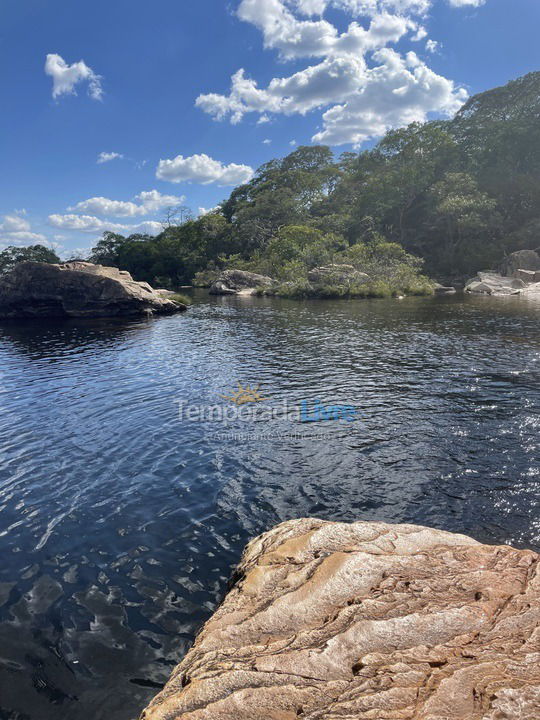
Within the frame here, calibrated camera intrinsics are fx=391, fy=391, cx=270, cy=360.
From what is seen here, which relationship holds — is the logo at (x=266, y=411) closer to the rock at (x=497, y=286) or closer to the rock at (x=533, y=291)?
the rock at (x=533, y=291)

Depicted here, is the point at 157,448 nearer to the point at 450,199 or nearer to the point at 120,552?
the point at 120,552

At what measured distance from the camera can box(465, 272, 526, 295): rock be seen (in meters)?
53.3

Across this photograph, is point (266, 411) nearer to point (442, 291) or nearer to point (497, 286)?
point (442, 291)

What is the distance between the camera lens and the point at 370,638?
3.74 metres

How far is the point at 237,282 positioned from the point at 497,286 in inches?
1625

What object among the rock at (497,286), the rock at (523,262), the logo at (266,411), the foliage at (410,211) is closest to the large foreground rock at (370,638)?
the logo at (266,411)

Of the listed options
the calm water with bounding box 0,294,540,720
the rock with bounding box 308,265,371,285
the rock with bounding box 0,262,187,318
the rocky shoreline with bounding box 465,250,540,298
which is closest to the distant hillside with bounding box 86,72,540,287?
the rock with bounding box 308,265,371,285

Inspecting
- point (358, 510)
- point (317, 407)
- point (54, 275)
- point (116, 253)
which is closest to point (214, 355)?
point (317, 407)

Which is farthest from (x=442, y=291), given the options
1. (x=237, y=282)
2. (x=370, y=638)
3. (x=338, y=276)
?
(x=370, y=638)

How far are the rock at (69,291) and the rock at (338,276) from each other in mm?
24955

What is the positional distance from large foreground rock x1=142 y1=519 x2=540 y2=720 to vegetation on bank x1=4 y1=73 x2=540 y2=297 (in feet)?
166

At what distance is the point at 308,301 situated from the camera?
52.8 meters

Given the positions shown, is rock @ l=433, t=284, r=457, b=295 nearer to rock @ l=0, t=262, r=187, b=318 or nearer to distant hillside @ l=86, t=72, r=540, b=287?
distant hillside @ l=86, t=72, r=540, b=287

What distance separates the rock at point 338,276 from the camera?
181ft
